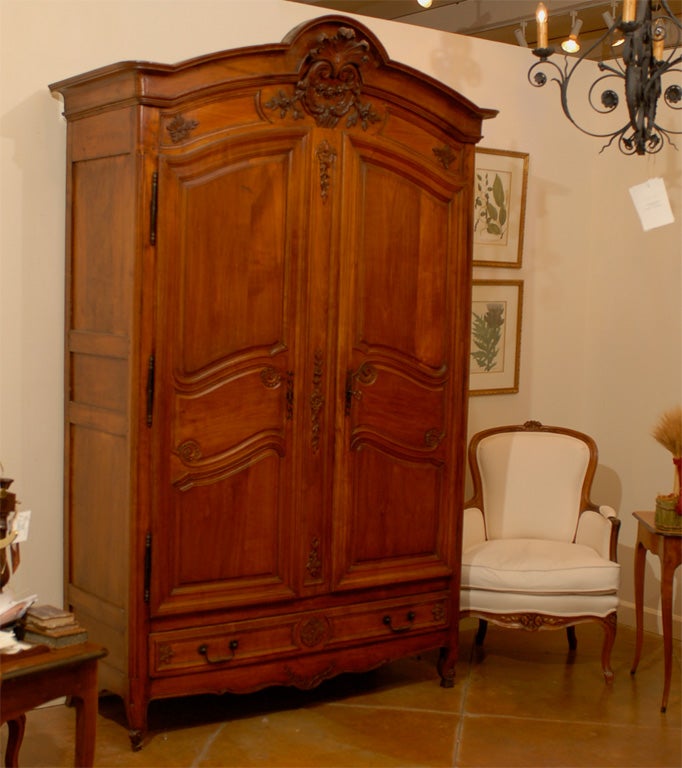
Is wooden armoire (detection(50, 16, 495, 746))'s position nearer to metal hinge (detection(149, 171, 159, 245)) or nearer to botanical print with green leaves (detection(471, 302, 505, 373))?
metal hinge (detection(149, 171, 159, 245))

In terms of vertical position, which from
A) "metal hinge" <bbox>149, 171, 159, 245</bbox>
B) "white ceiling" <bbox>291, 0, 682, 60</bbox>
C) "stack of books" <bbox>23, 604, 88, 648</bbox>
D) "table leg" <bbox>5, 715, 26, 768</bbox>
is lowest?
"table leg" <bbox>5, 715, 26, 768</bbox>

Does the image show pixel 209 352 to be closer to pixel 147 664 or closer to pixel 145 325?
pixel 145 325

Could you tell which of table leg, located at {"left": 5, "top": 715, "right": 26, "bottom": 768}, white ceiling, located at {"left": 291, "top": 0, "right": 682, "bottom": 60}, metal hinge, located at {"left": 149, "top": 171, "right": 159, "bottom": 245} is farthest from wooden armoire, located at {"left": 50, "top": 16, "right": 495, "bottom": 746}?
white ceiling, located at {"left": 291, "top": 0, "right": 682, "bottom": 60}

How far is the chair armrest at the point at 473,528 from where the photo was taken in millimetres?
4323

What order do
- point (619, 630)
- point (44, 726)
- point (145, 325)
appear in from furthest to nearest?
1. point (619, 630)
2. point (44, 726)
3. point (145, 325)

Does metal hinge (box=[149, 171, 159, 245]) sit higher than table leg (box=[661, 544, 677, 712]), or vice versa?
metal hinge (box=[149, 171, 159, 245])

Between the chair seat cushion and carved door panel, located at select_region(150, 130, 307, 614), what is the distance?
811 mm

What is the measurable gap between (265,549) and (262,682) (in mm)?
454

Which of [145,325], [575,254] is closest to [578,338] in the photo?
[575,254]

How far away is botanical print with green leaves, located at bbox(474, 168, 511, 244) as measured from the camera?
467 cm

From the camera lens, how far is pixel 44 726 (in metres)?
3.52

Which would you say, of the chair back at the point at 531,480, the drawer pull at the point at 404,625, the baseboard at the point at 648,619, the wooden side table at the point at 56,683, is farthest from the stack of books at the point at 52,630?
the baseboard at the point at 648,619

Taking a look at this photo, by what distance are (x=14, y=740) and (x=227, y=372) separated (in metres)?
1.26

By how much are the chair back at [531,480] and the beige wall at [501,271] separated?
0.34 m
